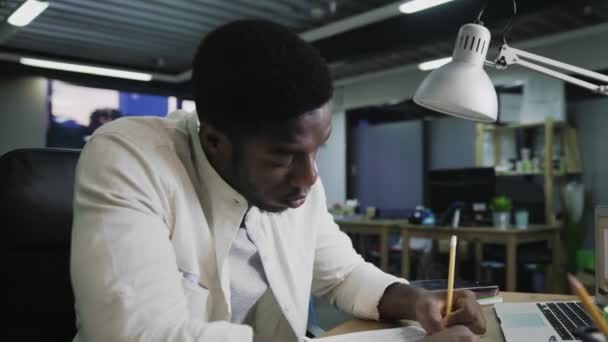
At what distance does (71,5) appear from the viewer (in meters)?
4.98

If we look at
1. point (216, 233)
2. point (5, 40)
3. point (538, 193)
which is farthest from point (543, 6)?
point (5, 40)

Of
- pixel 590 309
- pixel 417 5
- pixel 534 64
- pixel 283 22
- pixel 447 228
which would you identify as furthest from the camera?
pixel 283 22

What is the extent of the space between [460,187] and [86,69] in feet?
18.1

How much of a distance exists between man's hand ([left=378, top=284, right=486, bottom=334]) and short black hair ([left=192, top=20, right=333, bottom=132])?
1.46ft

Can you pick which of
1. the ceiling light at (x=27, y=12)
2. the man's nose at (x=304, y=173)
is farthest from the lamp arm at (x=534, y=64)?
the ceiling light at (x=27, y=12)

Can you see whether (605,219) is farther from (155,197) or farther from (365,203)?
(365,203)

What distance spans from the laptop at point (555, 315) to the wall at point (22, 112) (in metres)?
7.20

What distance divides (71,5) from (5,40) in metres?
1.82

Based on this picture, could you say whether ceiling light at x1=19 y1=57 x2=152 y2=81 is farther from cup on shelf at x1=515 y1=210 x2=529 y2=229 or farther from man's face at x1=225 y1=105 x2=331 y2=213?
man's face at x1=225 y1=105 x2=331 y2=213

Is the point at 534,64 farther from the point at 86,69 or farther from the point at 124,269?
the point at 86,69

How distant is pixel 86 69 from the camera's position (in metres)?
7.15

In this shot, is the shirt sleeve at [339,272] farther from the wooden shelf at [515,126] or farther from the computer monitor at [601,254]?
the wooden shelf at [515,126]

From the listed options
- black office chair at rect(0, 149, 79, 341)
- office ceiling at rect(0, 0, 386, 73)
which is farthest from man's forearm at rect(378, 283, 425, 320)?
office ceiling at rect(0, 0, 386, 73)

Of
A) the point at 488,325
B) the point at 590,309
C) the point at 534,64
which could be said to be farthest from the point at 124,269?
the point at 534,64
